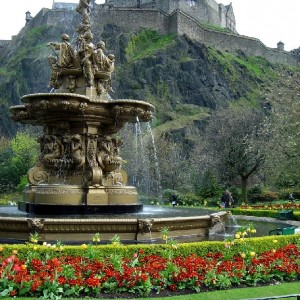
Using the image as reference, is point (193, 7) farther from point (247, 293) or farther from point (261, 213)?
point (247, 293)

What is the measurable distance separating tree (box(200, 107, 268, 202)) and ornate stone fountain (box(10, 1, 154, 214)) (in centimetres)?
2273

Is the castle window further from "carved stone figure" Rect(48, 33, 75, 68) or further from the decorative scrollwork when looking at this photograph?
the decorative scrollwork

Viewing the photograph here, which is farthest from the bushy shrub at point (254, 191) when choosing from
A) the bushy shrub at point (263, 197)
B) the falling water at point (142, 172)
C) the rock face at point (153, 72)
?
the rock face at point (153, 72)

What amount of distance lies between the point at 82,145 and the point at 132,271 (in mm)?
7759

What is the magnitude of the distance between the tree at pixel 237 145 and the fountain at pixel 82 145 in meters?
22.6

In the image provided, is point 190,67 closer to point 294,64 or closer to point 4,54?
point 294,64

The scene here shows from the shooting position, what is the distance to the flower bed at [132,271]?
23.8ft

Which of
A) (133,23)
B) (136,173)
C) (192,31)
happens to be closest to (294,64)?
(192,31)

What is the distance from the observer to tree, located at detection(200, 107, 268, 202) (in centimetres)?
3938

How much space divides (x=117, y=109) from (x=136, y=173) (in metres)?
31.3

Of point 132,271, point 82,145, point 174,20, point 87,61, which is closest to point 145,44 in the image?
point 174,20

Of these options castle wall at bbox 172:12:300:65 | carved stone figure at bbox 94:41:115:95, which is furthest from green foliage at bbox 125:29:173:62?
carved stone figure at bbox 94:41:115:95

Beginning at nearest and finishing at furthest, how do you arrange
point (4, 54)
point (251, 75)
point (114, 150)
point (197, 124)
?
point (114, 150) → point (197, 124) → point (251, 75) → point (4, 54)

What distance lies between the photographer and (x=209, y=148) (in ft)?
161
